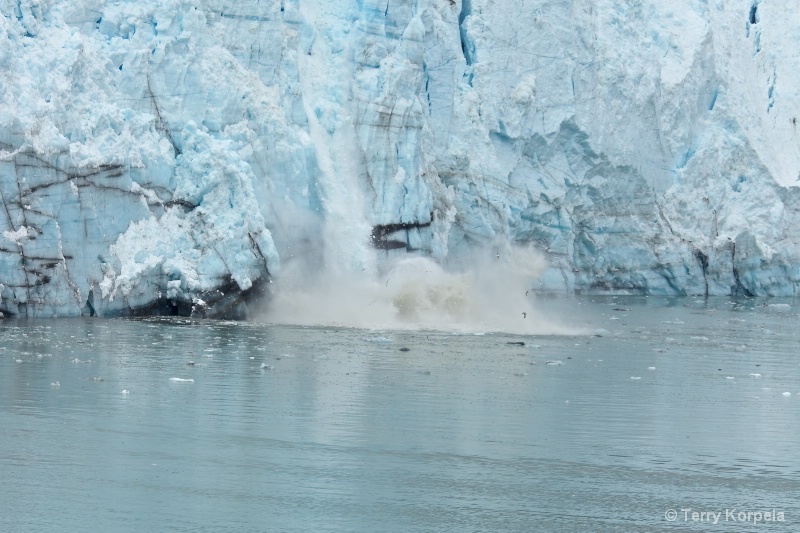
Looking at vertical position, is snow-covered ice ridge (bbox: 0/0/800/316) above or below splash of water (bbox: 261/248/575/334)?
above

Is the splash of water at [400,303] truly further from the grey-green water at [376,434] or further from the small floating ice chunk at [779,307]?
the small floating ice chunk at [779,307]

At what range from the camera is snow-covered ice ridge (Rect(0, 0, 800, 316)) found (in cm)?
1744

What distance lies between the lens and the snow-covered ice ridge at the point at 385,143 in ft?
57.2

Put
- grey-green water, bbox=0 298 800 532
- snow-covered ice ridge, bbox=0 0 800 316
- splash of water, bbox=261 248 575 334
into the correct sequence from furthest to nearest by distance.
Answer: splash of water, bbox=261 248 575 334 < snow-covered ice ridge, bbox=0 0 800 316 < grey-green water, bbox=0 298 800 532

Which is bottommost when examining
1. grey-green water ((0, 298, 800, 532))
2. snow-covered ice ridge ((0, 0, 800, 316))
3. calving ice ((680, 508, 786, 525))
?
calving ice ((680, 508, 786, 525))

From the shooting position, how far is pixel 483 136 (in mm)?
25172

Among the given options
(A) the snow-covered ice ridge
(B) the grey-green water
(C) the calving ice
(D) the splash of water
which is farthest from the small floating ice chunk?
(C) the calving ice

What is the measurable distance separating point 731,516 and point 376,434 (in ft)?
10.0

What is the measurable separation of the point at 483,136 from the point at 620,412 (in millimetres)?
14187
